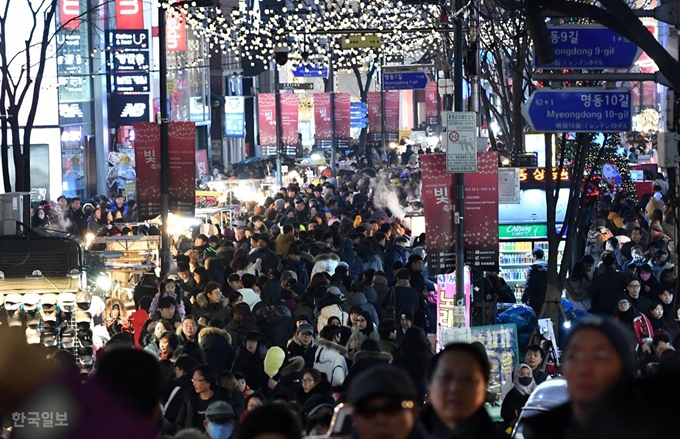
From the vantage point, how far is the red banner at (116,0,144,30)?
40531mm

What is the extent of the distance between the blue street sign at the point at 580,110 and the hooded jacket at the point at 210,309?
5.73m

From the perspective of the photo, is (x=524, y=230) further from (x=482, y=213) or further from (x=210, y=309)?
Result: (x=210, y=309)

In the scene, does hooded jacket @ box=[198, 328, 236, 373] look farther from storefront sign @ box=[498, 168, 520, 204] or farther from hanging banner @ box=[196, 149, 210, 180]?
hanging banner @ box=[196, 149, 210, 180]

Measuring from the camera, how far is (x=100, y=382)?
5.25 meters

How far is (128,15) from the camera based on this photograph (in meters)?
40.5

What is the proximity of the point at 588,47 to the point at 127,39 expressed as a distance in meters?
28.9

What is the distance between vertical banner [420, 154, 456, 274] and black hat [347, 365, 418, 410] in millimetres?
10260

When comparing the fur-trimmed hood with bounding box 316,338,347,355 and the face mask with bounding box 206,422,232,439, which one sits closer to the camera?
the face mask with bounding box 206,422,232,439

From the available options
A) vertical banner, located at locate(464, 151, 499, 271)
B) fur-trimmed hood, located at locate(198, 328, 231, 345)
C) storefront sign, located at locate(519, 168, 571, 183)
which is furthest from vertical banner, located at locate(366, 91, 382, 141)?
fur-trimmed hood, located at locate(198, 328, 231, 345)

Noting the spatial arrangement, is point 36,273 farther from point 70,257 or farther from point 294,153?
point 294,153


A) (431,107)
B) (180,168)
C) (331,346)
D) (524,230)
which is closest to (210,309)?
(331,346)

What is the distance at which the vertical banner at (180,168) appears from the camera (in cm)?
2088

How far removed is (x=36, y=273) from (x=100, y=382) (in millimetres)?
10787

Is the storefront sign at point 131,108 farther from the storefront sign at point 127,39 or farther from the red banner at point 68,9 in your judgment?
the red banner at point 68,9
